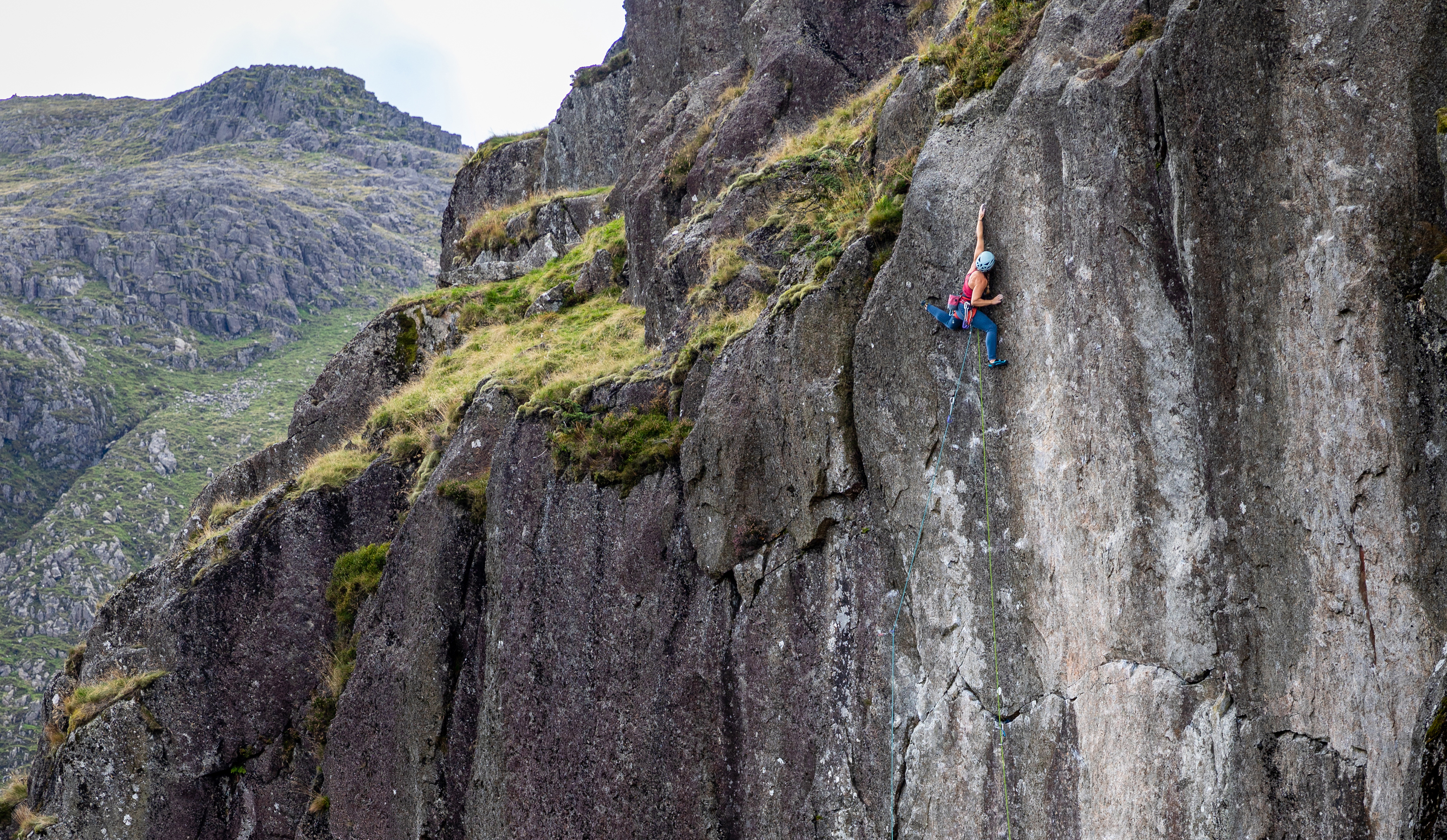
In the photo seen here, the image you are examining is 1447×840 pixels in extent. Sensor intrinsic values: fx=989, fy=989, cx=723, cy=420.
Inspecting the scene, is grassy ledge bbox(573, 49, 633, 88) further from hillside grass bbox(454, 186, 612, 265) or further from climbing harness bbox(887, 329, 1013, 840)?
climbing harness bbox(887, 329, 1013, 840)

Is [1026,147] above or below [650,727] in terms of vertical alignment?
above

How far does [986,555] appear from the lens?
1212 centimetres

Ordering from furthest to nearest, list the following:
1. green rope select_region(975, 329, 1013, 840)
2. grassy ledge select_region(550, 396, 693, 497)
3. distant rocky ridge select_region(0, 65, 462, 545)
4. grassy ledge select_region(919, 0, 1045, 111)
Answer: distant rocky ridge select_region(0, 65, 462, 545), grassy ledge select_region(550, 396, 693, 497), grassy ledge select_region(919, 0, 1045, 111), green rope select_region(975, 329, 1013, 840)

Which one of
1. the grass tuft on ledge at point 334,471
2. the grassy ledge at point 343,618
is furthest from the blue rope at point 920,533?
the grass tuft on ledge at point 334,471

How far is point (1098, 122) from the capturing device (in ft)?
37.9

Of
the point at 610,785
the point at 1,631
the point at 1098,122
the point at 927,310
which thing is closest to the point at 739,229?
the point at 927,310

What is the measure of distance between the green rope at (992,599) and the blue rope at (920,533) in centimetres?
9

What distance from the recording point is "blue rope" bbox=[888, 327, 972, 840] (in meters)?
12.4

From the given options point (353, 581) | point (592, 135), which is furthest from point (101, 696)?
point (592, 135)

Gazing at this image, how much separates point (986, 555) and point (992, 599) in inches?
20.9

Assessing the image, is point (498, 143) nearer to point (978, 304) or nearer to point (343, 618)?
point (343, 618)

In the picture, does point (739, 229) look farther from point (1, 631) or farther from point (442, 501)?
point (1, 631)

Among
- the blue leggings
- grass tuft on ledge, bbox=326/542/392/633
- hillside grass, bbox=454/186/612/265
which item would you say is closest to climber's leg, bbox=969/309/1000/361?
the blue leggings

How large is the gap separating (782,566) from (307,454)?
1647 centimetres
